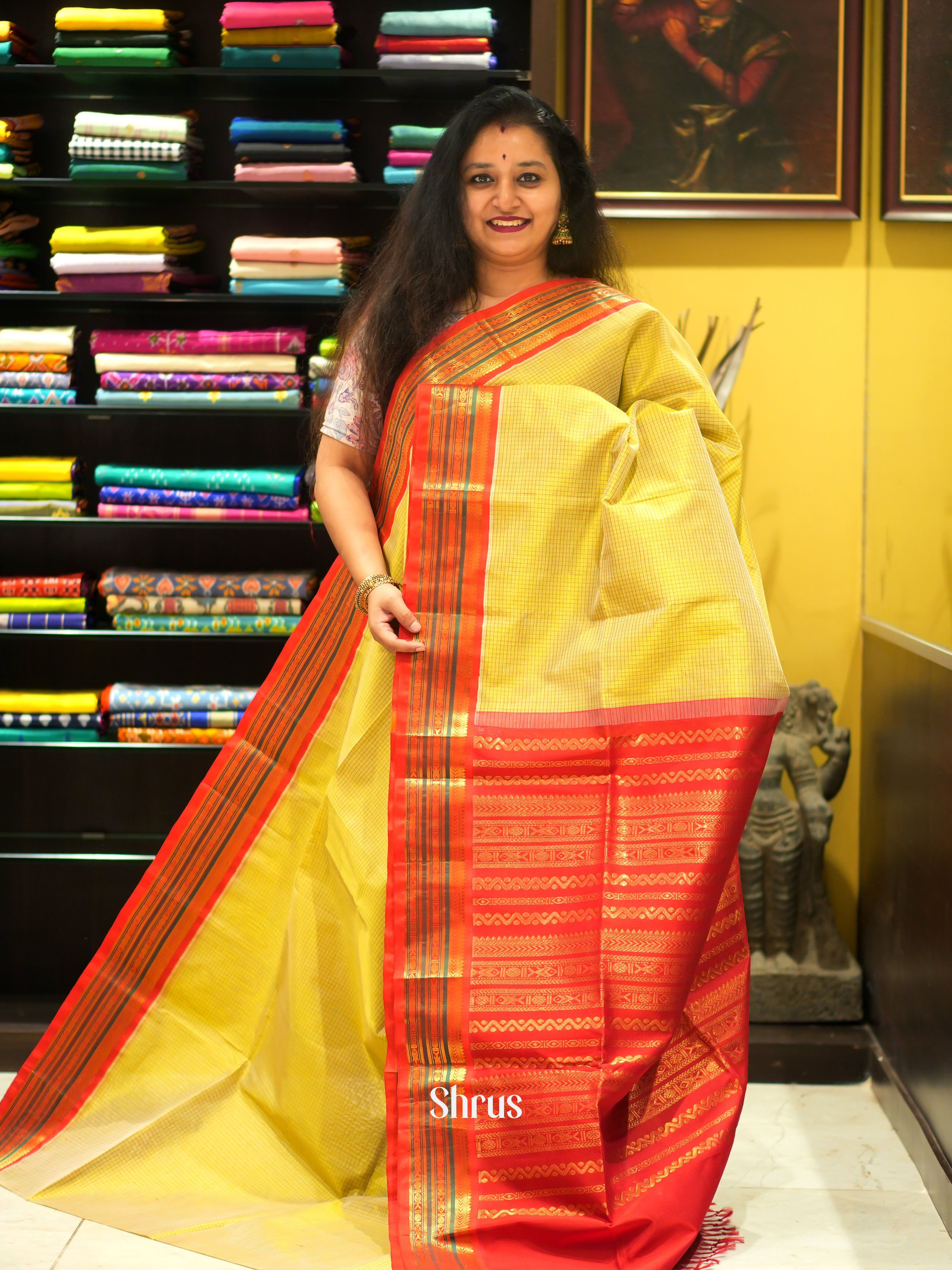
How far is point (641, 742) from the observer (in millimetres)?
1723

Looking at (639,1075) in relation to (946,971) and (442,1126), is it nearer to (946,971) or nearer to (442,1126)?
(442,1126)

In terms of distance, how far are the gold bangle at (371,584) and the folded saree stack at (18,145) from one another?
1418mm

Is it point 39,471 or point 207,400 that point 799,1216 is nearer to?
point 207,400

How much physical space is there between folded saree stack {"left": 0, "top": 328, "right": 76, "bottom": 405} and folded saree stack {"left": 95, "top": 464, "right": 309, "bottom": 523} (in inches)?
7.7

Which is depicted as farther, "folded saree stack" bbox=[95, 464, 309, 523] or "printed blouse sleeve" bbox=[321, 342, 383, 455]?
"folded saree stack" bbox=[95, 464, 309, 523]

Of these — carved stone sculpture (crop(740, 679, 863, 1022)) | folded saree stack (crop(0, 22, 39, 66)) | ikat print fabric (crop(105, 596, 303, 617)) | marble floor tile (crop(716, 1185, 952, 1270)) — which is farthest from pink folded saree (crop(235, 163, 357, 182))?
marble floor tile (crop(716, 1185, 952, 1270))

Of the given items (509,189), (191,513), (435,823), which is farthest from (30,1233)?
(509,189)

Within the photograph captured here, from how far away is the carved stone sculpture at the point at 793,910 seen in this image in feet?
8.64

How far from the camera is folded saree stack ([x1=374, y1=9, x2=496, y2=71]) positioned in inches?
100

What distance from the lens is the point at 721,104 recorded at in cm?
282

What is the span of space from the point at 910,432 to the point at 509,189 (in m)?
0.99

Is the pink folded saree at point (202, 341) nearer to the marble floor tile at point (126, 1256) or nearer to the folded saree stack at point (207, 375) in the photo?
the folded saree stack at point (207, 375)

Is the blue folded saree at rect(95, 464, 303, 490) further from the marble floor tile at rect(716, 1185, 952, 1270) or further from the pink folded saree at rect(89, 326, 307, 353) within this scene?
the marble floor tile at rect(716, 1185, 952, 1270)

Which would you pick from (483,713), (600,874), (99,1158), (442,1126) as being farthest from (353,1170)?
(483,713)
